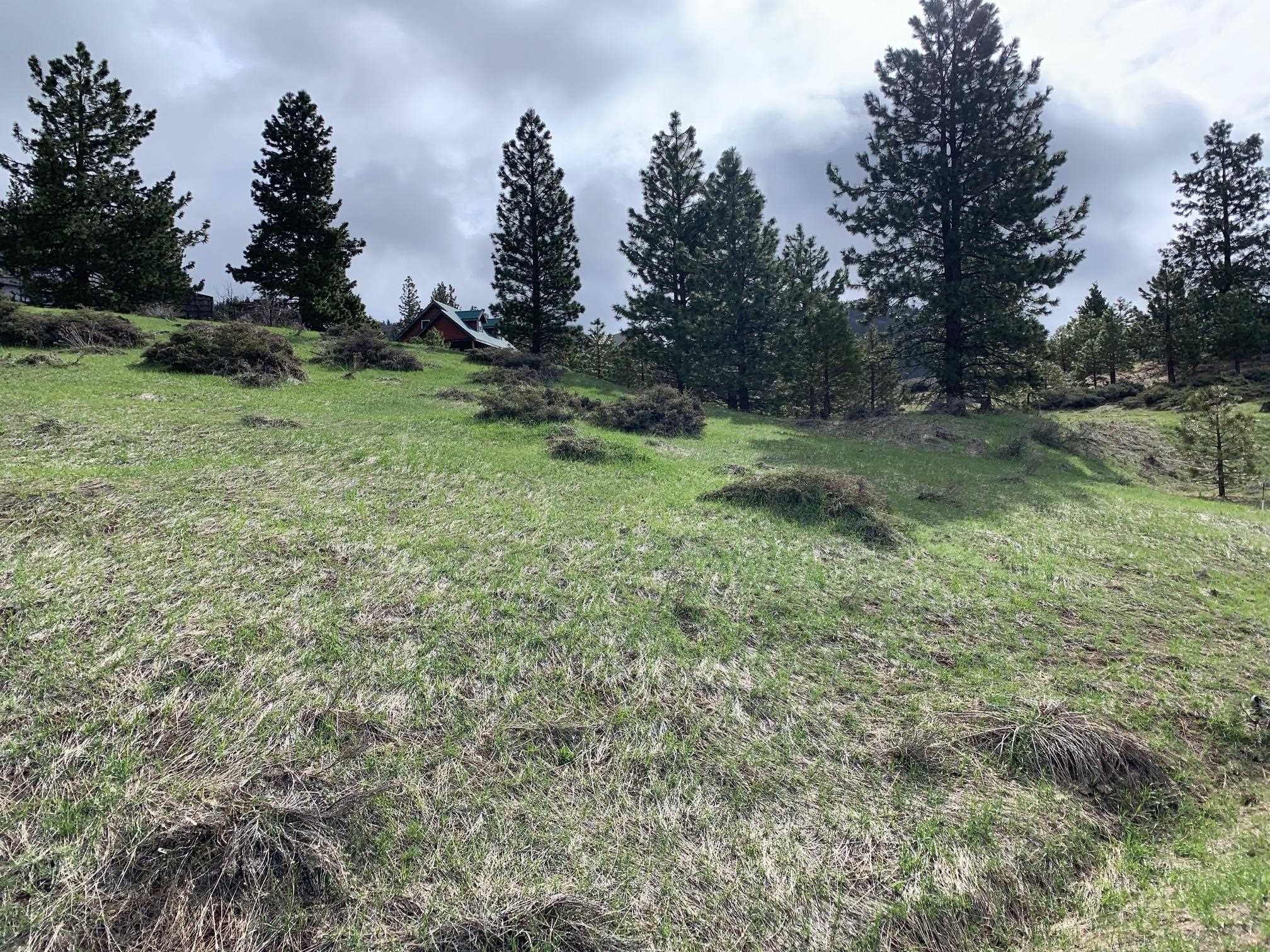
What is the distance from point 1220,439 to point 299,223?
147ft

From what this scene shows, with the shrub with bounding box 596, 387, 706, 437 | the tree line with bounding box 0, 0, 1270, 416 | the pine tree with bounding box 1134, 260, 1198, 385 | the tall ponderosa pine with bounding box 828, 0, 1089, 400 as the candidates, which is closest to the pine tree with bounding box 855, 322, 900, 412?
the tree line with bounding box 0, 0, 1270, 416

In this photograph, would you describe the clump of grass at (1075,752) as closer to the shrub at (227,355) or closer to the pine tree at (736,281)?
the shrub at (227,355)

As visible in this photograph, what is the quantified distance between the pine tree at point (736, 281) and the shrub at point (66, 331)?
24.4 m

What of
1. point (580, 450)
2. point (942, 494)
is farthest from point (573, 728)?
point (942, 494)

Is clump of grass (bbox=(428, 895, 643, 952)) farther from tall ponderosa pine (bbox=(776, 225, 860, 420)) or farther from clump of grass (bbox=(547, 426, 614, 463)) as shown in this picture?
tall ponderosa pine (bbox=(776, 225, 860, 420))

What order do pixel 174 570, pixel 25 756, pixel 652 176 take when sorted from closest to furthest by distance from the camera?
pixel 25 756 → pixel 174 570 → pixel 652 176

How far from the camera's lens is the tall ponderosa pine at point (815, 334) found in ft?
95.1

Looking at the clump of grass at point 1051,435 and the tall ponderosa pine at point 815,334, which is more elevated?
the tall ponderosa pine at point 815,334

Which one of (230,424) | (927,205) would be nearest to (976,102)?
(927,205)

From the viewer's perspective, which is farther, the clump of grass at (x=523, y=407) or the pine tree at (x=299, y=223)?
the pine tree at (x=299, y=223)

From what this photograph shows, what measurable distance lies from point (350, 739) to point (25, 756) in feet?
5.71

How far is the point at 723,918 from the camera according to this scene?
9.32 ft

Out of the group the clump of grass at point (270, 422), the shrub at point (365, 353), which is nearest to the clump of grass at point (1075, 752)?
the clump of grass at point (270, 422)

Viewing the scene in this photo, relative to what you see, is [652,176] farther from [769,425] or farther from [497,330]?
[769,425]
